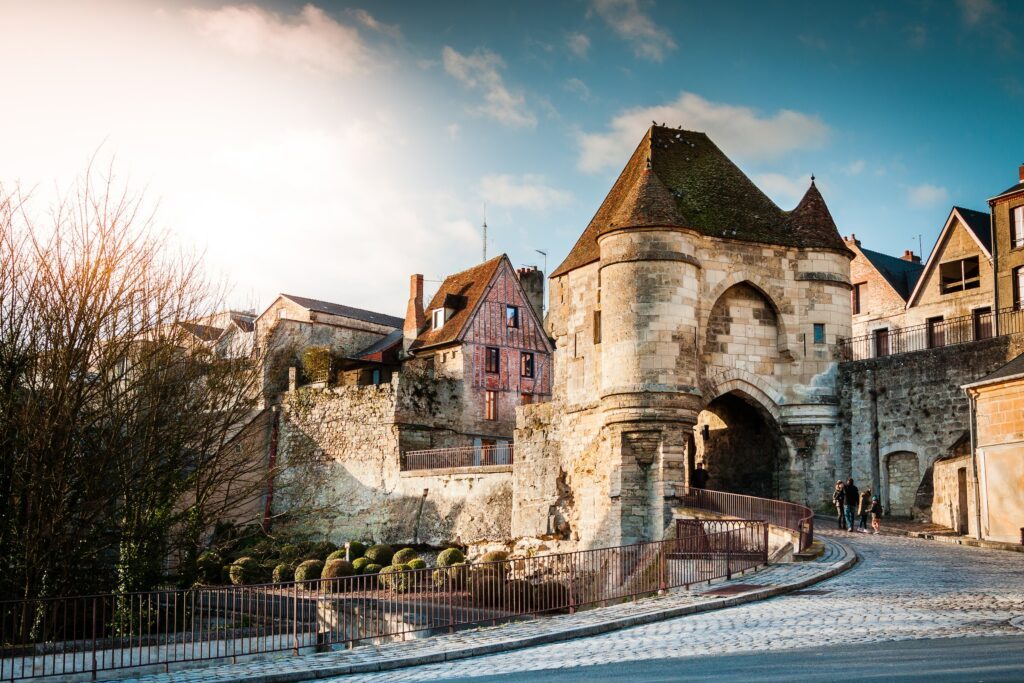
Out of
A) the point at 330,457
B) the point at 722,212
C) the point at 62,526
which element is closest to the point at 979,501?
the point at 722,212

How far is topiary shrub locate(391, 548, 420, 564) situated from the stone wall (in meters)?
13.8

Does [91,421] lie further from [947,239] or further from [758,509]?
[947,239]

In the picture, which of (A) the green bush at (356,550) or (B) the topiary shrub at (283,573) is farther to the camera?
(A) the green bush at (356,550)

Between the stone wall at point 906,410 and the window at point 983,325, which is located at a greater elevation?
the window at point 983,325

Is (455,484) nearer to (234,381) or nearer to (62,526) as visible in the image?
(234,381)

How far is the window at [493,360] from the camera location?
45438 mm

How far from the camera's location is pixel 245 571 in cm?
3756

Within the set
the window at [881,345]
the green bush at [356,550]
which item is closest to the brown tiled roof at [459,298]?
the green bush at [356,550]

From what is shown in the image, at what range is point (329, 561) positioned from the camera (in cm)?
3581

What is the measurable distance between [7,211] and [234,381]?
5924mm

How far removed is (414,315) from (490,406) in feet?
18.4

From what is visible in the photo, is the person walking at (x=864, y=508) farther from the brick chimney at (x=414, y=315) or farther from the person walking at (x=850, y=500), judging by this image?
the brick chimney at (x=414, y=315)

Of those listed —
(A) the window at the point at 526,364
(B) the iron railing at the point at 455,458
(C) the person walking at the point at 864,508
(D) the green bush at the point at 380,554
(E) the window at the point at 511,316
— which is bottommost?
(D) the green bush at the point at 380,554

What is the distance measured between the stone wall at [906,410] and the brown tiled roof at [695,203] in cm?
378
